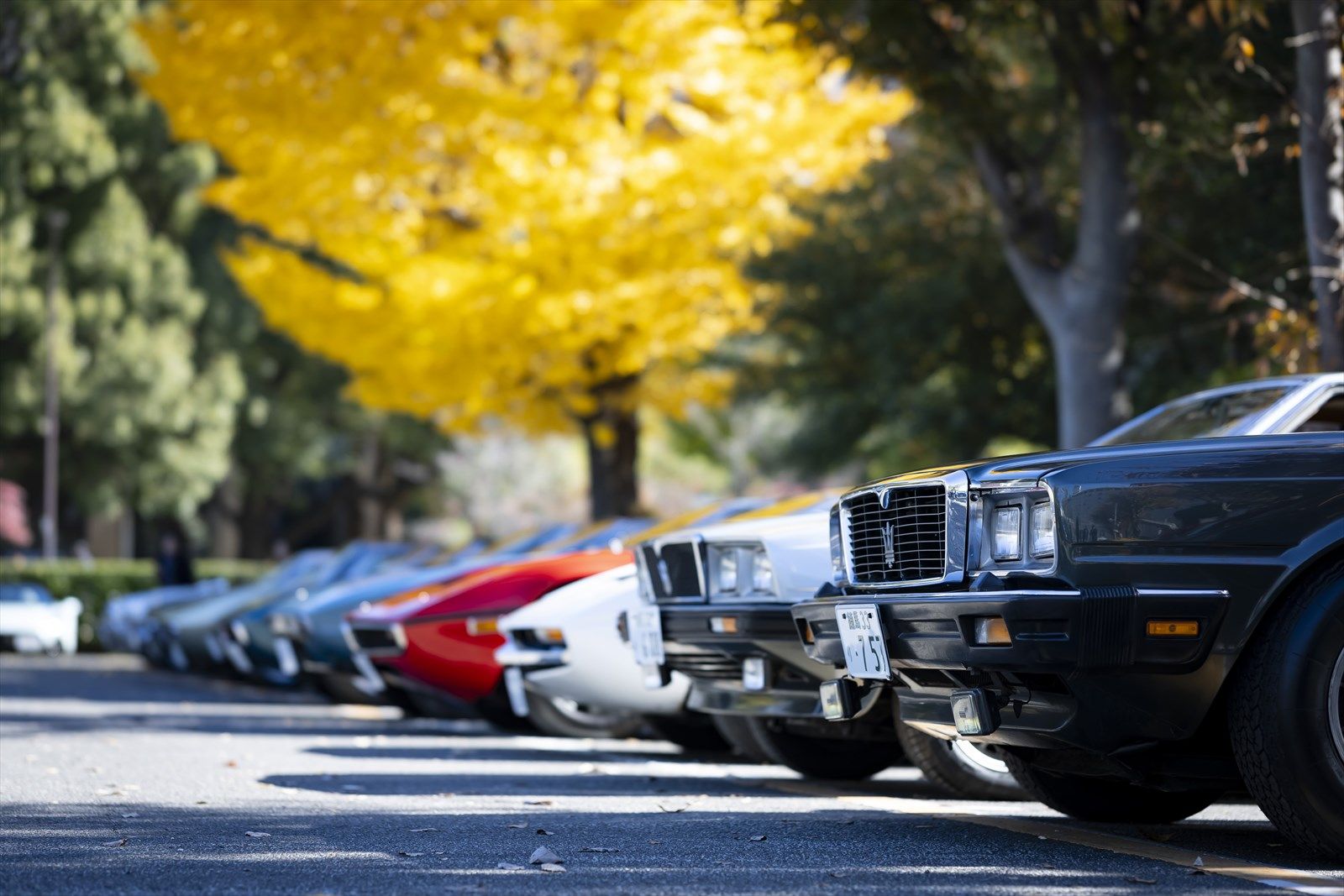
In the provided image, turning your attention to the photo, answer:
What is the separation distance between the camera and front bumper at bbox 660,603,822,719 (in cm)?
748

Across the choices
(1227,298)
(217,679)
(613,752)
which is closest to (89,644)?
(217,679)

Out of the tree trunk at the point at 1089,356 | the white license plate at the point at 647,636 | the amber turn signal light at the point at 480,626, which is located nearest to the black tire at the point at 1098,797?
the white license plate at the point at 647,636

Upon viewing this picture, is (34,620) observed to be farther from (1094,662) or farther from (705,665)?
(1094,662)

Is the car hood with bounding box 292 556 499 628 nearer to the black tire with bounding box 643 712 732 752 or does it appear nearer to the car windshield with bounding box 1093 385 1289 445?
the black tire with bounding box 643 712 732 752

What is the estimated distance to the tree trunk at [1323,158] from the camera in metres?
9.80

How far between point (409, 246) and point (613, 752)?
8.86 meters

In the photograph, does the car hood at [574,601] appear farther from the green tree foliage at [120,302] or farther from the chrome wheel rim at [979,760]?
the green tree foliage at [120,302]

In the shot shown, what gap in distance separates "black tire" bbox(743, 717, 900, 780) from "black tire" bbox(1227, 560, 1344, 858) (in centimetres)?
306

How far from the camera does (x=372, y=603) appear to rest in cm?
1293

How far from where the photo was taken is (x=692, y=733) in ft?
33.3

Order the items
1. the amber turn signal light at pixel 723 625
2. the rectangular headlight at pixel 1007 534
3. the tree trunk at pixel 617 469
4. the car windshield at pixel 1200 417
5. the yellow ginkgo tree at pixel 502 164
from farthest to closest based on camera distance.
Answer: the tree trunk at pixel 617 469, the yellow ginkgo tree at pixel 502 164, the amber turn signal light at pixel 723 625, the car windshield at pixel 1200 417, the rectangular headlight at pixel 1007 534

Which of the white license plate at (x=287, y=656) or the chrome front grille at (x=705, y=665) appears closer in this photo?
the chrome front grille at (x=705, y=665)

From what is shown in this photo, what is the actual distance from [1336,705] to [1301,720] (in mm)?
137

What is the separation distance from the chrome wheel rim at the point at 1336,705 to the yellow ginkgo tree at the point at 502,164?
33.1 feet
